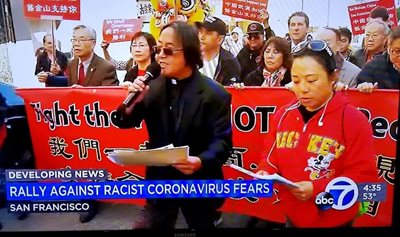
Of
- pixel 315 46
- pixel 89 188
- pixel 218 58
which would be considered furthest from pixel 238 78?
pixel 89 188

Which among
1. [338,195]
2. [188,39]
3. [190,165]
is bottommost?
[338,195]

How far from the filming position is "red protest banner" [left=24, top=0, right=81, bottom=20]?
2.41m

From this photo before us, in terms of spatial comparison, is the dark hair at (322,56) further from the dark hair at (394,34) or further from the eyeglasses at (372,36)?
the dark hair at (394,34)

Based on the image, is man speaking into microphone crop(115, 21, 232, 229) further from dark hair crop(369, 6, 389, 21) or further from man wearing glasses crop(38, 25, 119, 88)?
dark hair crop(369, 6, 389, 21)

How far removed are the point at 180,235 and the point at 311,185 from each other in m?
0.79

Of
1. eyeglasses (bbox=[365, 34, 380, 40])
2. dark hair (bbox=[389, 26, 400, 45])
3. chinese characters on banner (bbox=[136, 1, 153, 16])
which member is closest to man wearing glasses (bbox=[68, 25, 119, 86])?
chinese characters on banner (bbox=[136, 1, 153, 16])

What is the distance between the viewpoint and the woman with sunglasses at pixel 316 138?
8.02ft

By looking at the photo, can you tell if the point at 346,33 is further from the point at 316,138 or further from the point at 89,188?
the point at 89,188

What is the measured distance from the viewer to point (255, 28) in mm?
2461

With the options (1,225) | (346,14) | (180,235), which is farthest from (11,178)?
(346,14)

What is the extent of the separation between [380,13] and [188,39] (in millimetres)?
1040

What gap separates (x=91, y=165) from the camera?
257 centimetres

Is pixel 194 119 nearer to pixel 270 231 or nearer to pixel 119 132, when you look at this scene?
pixel 119 132

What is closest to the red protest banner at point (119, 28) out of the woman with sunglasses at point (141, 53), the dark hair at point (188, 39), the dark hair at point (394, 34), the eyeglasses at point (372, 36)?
the woman with sunglasses at point (141, 53)
